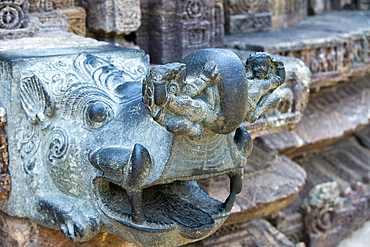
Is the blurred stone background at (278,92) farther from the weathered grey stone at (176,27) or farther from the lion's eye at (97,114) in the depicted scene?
the lion's eye at (97,114)

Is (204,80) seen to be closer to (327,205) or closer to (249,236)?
(249,236)

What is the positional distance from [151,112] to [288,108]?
193cm

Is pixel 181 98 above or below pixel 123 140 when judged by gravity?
above

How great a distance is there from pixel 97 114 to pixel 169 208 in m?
0.44

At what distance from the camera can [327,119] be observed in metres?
5.02

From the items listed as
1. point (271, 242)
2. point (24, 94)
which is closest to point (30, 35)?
point (24, 94)

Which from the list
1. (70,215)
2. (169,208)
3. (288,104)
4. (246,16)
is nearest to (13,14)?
(70,215)

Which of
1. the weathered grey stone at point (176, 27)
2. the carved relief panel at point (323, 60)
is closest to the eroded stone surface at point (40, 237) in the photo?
the weathered grey stone at point (176, 27)

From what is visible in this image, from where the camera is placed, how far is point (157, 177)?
138 centimetres

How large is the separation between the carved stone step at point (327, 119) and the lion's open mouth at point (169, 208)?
2.49 meters

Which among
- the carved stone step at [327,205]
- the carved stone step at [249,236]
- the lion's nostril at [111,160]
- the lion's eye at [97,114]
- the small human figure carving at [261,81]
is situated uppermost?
the small human figure carving at [261,81]

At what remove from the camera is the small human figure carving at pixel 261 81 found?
1.44 meters

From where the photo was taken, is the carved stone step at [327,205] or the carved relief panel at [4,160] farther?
the carved stone step at [327,205]

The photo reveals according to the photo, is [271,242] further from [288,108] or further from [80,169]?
[80,169]
